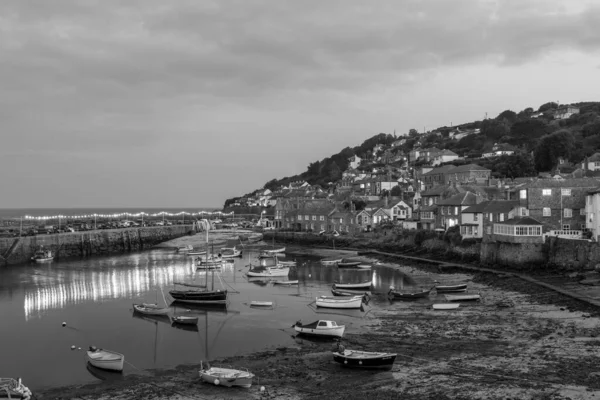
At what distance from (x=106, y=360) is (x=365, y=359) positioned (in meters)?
13.0

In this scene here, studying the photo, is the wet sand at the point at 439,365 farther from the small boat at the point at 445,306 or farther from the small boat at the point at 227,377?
the small boat at the point at 445,306

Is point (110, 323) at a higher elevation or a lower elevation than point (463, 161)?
lower

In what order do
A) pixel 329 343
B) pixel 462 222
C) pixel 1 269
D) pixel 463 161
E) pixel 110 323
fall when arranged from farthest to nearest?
pixel 463 161 → pixel 1 269 → pixel 462 222 → pixel 110 323 → pixel 329 343

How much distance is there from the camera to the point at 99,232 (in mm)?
95125

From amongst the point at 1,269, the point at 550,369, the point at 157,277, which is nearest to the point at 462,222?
the point at 157,277

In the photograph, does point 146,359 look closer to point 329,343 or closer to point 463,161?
point 329,343

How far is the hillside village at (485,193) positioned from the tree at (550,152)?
20 cm

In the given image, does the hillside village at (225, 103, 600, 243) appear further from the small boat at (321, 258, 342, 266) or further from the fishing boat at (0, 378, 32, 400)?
the fishing boat at (0, 378, 32, 400)

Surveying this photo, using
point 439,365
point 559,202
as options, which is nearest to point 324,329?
point 439,365

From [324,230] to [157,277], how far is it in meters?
45.1

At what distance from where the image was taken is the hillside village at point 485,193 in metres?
54.6

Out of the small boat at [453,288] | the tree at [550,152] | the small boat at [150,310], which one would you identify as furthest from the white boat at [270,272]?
the tree at [550,152]

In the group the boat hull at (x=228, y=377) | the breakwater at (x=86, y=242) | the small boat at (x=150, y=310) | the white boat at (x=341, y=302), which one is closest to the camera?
the boat hull at (x=228, y=377)

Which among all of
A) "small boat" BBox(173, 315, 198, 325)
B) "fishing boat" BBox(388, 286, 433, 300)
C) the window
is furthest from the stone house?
"small boat" BBox(173, 315, 198, 325)
